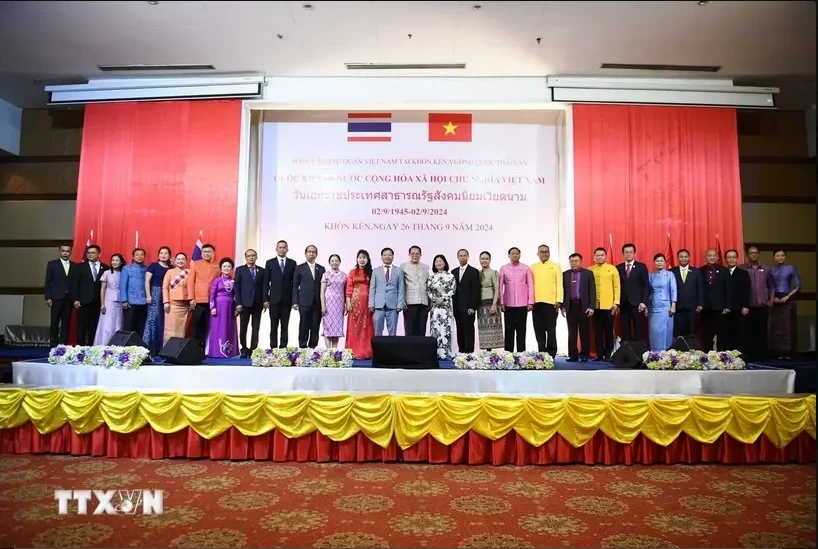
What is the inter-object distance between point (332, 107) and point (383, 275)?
2.61 metres

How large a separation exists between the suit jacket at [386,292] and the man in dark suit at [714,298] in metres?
3.20

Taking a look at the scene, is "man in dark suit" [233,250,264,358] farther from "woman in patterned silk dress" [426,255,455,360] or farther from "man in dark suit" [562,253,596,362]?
"man in dark suit" [562,253,596,362]

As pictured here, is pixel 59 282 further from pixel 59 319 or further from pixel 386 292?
pixel 386 292

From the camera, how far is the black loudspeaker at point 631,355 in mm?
3979

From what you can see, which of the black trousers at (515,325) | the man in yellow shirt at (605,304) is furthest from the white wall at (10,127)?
the man in yellow shirt at (605,304)

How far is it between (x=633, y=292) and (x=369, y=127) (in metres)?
3.81

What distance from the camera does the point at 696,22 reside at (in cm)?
483

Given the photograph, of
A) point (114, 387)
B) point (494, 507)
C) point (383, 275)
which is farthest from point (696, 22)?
point (114, 387)

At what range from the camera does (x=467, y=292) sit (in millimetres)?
5250

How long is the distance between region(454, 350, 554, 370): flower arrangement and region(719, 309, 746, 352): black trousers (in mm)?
2735

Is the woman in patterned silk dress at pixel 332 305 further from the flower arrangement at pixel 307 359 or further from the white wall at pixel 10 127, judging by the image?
the white wall at pixel 10 127

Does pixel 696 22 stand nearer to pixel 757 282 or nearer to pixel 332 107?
pixel 757 282

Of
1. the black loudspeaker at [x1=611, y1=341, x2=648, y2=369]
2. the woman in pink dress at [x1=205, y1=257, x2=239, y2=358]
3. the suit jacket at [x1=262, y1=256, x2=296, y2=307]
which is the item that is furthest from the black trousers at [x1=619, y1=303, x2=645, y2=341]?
the woman in pink dress at [x1=205, y1=257, x2=239, y2=358]

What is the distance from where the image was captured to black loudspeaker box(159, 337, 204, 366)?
3.92 metres
